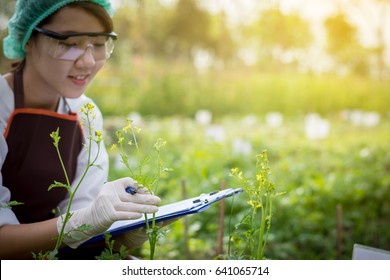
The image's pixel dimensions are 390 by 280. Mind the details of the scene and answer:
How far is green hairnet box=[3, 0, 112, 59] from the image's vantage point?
152cm

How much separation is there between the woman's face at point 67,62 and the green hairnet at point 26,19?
0.02m

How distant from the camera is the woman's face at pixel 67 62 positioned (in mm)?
1503

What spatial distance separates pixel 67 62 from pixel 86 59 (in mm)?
58

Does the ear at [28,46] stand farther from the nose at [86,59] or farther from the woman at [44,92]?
the nose at [86,59]

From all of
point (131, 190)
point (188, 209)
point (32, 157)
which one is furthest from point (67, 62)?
point (188, 209)

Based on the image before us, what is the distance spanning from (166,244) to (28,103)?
1.53 metres

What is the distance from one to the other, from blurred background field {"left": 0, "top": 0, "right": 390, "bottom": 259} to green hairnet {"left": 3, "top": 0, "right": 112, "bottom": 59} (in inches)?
44.7

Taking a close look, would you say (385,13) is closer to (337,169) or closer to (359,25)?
(359,25)

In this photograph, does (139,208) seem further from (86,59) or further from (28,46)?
(28,46)

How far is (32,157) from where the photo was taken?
155 cm

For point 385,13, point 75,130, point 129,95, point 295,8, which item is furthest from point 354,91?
point 75,130

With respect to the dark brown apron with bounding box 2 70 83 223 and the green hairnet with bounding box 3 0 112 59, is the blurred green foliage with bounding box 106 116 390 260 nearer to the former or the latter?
the dark brown apron with bounding box 2 70 83 223

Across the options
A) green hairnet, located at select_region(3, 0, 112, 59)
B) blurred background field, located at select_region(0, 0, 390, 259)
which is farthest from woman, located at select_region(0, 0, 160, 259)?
blurred background field, located at select_region(0, 0, 390, 259)
